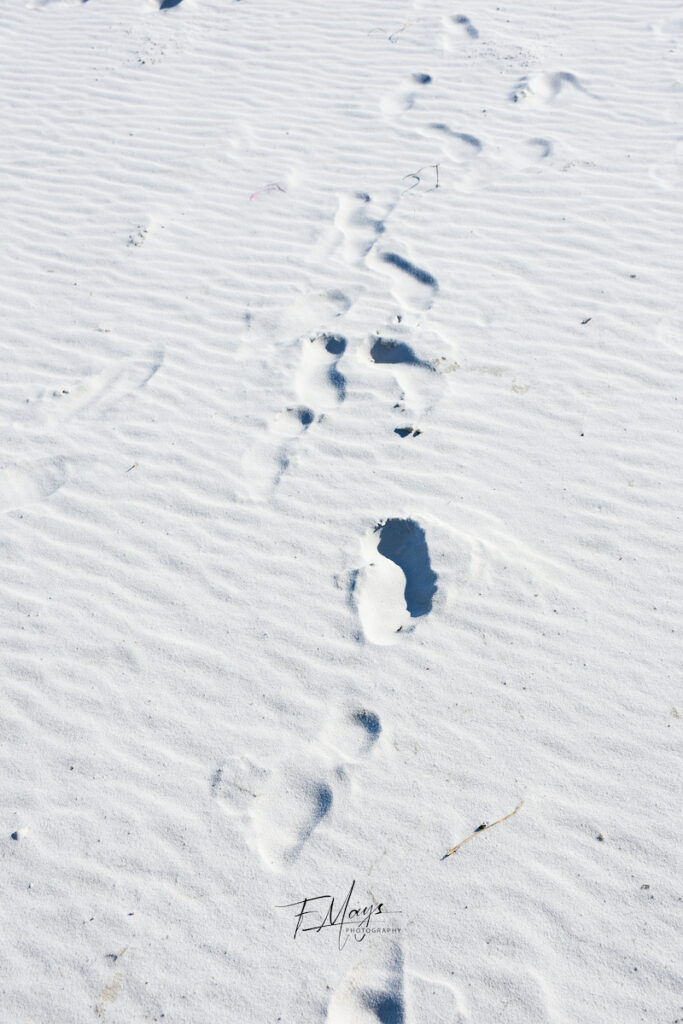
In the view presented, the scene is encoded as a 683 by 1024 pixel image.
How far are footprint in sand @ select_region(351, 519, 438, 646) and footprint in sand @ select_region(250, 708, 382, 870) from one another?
0.35m

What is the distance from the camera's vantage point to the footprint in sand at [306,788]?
2451mm

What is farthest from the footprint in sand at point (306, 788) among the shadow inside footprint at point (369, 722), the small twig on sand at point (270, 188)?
the small twig on sand at point (270, 188)

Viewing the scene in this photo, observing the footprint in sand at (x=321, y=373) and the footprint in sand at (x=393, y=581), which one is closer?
the footprint in sand at (x=393, y=581)

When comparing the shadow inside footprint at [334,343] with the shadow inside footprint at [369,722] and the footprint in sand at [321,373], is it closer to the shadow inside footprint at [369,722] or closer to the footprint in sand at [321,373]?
the footprint in sand at [321,373]

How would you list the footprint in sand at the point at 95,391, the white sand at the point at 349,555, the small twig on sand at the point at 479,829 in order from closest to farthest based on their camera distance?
1. the white sand at the point at 349,555
2. the small twig on sand at the point at 479,829
3. the footprint in sand at the point at 95,391

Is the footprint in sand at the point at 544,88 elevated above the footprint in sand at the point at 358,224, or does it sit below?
above

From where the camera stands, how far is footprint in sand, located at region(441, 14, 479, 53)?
6.35 meters

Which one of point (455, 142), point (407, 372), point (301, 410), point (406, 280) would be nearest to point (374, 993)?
point (301, 410)

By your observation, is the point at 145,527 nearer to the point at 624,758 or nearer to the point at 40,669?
the point at 40,669

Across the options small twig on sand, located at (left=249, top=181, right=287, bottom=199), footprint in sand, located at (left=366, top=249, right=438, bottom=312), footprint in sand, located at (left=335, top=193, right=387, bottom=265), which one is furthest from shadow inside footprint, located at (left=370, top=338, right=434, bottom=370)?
small twig on sand, located at (left=249, top=181, right=287, bottom=199)

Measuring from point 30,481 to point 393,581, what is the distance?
5.61 ft

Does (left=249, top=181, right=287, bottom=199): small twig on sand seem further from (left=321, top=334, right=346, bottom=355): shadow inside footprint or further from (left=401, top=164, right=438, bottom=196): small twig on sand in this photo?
(left=321, top=334, right=346, bottom=355): shadow inside footprint

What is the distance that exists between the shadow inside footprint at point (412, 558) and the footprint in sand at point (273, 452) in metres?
0.56

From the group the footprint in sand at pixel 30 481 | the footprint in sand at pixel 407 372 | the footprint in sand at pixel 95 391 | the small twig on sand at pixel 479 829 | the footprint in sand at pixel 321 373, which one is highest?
the footprint in sand at pixel 407 372
